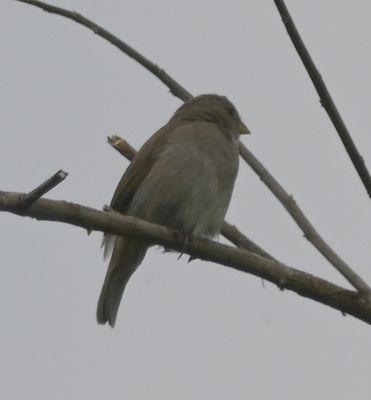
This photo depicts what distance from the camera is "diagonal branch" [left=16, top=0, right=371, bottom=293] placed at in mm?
3695

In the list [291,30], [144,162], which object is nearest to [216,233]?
[144,162]

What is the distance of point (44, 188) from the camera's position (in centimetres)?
302

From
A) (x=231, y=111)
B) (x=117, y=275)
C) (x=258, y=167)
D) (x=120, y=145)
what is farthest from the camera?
(x=231, y=111)

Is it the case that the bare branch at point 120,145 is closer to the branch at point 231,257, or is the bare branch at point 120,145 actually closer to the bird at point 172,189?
the bird at point 172,189

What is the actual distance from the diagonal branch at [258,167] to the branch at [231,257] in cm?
12

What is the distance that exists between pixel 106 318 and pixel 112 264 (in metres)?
0.36

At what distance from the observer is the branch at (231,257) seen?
3.17 m

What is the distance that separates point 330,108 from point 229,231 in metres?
1.64

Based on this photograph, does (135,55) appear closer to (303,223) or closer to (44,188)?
(303,223)

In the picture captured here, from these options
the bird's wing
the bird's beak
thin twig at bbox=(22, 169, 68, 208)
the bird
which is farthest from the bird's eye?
thin twig at bbox=(22, 169, 68, 208)

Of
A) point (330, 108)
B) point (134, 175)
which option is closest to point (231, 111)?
Answer: point (134, 175)

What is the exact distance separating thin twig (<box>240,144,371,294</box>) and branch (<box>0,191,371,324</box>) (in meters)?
0.16

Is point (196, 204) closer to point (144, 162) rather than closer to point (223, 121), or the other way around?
point (144, 162)

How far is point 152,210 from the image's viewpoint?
5293 millimetres
